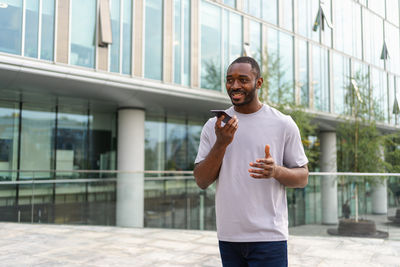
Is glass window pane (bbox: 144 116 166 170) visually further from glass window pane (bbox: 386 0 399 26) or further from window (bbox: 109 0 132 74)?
glass window pane (bbox: 386 0 399 26)

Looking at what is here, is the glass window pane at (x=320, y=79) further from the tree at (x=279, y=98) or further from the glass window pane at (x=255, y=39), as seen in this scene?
the glass window pane at (x=255, y=39)

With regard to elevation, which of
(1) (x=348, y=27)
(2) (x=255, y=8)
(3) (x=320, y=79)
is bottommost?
(3) (x=320, y=79)

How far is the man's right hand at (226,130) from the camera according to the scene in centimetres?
160

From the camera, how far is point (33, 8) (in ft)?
37.5

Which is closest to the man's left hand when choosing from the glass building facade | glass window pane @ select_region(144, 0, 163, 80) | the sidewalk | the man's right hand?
the man's right hand

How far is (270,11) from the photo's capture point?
736 inches

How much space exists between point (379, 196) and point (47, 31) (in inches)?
418

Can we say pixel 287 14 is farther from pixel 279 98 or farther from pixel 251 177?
pixel 251 177

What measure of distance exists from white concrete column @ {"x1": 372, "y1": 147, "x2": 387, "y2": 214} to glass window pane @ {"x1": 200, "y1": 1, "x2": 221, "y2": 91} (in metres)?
8.56

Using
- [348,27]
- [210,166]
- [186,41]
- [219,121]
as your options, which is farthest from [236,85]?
[348,27]

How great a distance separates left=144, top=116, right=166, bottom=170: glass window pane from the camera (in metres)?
19.0

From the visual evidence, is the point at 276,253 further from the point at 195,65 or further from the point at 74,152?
the point at 74,152

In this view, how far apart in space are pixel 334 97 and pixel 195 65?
35.7 ft

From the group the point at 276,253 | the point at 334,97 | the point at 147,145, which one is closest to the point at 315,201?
the point at 276,253
